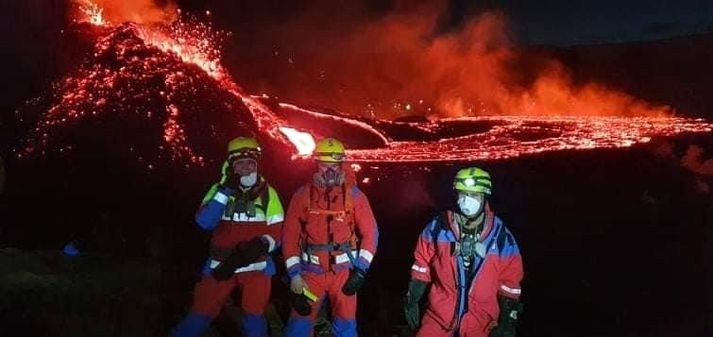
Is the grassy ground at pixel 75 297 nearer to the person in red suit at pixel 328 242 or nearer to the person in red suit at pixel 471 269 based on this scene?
the person in red suit at pixel 328 242

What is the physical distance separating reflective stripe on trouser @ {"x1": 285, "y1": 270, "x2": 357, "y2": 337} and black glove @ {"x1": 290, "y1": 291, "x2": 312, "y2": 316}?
3.9 inches

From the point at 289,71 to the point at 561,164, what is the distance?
3846 centimetres

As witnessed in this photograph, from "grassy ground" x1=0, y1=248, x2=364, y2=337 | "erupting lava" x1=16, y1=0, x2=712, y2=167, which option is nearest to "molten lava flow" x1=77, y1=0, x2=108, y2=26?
"erupting lava" x1=16, y1=0, x2=712, y2=167

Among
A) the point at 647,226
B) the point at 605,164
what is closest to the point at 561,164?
the point at 605,164

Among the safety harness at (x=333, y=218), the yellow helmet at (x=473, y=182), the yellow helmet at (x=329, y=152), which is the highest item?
the yellow helmet at (x=329, y=152)

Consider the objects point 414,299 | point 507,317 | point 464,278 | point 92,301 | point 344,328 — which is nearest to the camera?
point 507,317

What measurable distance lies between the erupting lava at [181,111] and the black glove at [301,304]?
41.9ft

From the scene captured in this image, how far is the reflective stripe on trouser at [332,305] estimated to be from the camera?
752cm

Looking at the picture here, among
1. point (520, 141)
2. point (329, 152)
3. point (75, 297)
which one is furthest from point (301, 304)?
point (520, 141)

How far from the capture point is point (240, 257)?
7270mm

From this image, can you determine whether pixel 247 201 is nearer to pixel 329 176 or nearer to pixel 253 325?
pixel 329 176

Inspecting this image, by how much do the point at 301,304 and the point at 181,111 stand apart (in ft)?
56.1

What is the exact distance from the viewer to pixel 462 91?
197 feet

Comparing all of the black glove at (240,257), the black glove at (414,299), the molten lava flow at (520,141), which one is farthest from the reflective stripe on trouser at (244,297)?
the molten lava flow at (520,141)
